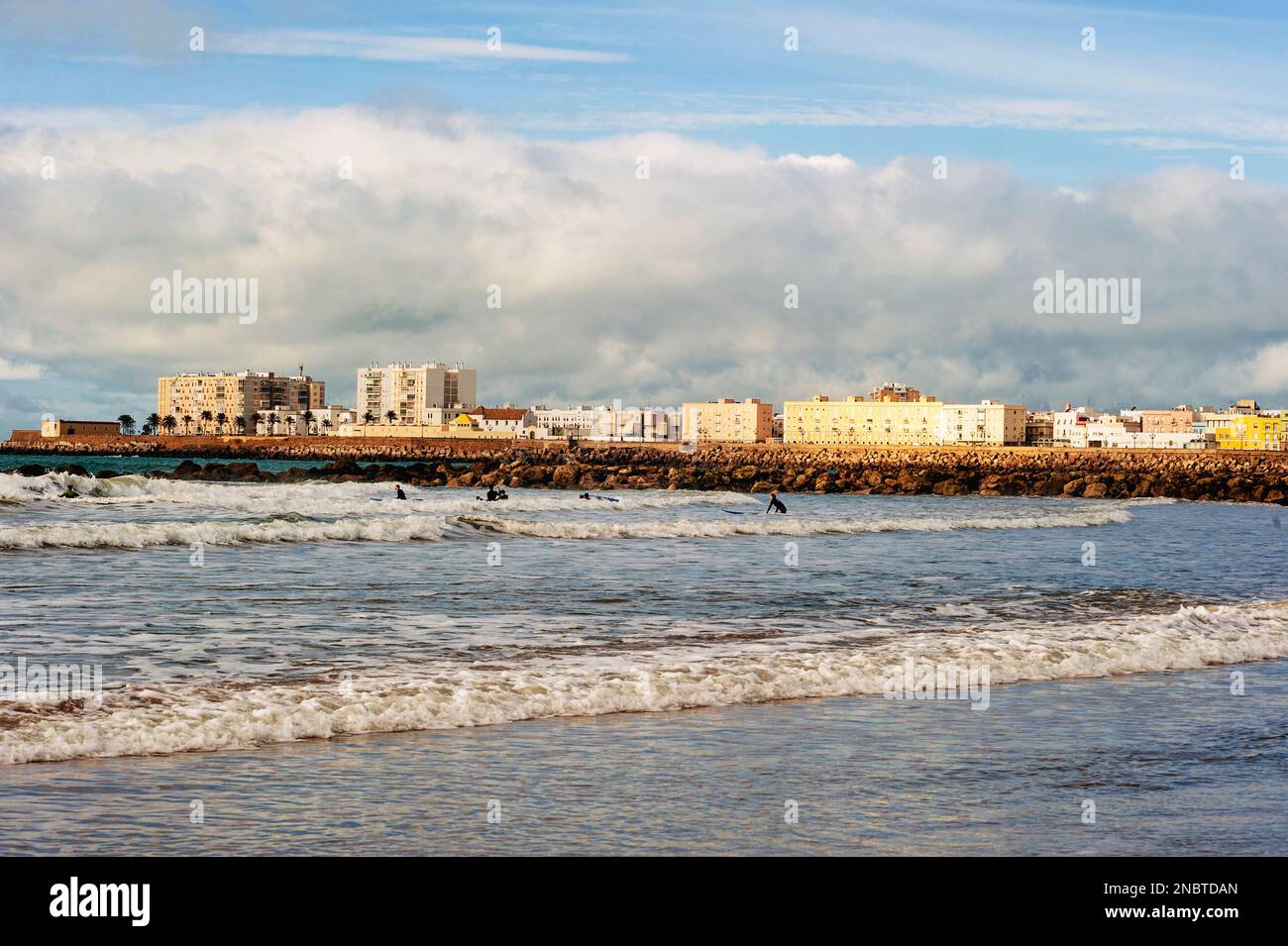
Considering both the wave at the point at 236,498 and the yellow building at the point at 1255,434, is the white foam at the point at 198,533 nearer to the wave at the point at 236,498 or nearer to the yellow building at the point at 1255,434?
the wave at the point at 236,498

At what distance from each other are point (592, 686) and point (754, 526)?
81.1ft

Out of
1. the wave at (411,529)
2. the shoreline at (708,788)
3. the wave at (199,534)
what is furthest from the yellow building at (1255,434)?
the shoreline at (708,788)

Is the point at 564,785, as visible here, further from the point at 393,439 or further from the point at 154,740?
the point at 393,439

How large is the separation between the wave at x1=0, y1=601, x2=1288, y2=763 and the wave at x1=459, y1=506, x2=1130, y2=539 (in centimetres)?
1696

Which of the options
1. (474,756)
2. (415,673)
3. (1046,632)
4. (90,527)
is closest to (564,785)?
(474,756)

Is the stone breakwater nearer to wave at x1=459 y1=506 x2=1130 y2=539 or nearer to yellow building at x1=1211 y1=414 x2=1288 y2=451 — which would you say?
wave at x1=459 y1=506 x2=1130 y2=539

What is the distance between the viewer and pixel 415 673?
429 inches

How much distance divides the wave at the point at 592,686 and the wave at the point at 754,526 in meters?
17.0

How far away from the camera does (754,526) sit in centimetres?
3484

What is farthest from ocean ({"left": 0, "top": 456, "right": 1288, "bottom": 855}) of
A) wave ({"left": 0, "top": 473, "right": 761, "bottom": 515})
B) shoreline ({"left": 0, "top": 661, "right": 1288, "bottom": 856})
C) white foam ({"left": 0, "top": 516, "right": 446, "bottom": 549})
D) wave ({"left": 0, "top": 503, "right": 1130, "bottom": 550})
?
wave ({"left": 0, "top": 473, "right": 761, "bottom": 515})

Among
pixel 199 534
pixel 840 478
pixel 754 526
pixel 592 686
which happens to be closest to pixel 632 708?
pixel 592 686

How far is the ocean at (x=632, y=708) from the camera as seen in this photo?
6.61 metres

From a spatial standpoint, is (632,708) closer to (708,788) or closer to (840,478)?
(708,788)
